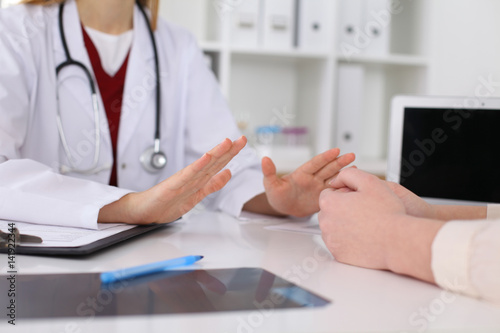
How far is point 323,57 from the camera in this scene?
2.27 metres

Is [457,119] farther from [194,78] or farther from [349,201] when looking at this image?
[194,78]

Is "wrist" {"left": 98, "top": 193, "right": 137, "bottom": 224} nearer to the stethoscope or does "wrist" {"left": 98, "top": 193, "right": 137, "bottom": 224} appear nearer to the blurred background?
the stethoscope

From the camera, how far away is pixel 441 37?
2.38 m

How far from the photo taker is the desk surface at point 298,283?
1.41 feet

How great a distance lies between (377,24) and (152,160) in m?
1.43

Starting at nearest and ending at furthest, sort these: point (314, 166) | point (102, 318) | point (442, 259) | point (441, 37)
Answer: point (102, 318) → point (442, 259) → point (314, 166) → point (441, 37)

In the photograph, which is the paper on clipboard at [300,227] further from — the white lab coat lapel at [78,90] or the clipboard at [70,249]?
the white lab coat lapel at [78,90]

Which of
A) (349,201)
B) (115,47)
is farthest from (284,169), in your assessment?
(349,201)

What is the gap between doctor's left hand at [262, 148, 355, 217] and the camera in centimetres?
95

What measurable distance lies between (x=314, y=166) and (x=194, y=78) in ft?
1.88

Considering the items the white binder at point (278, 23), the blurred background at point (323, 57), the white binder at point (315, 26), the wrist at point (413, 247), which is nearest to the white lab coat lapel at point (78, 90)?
the wrist at point (413, 247)

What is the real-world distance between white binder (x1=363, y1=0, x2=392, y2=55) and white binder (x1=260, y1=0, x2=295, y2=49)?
0.33 meters

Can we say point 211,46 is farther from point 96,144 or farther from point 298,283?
point 298,283

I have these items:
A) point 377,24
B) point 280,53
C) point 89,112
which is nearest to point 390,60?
point 377,24
